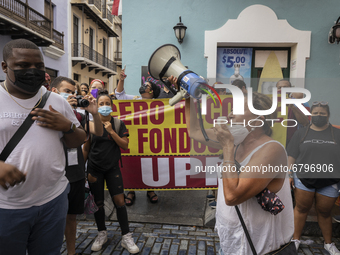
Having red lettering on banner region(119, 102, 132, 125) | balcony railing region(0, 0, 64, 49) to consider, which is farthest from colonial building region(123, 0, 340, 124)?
balcony railing region(0, 0, 64, 49)

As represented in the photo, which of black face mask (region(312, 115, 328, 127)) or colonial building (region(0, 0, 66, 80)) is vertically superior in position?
colonial building (region(0, 0, 66, 80))

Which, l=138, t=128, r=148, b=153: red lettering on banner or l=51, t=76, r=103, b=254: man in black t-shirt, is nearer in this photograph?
l=51, t=76, r=103, b=254: man in black t-shirt

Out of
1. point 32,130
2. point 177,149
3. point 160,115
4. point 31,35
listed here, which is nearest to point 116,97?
point 160,115

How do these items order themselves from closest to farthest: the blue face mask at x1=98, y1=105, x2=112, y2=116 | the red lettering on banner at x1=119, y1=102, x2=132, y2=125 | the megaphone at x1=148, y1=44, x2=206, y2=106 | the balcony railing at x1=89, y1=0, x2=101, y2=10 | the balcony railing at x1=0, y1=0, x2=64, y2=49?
the megaphone at x1=148, y1=44, x2=206, y2=106 → the blue face mask at x1=98, y1=105, x2=112, y2=116 → the red lettering on banner at x1=119, y1=102, x2=132, y2=125 → the balcony railing at x1=0, y1=0, x2=64, y2=49 → the balcony railing at x1=89, y1=0, x2=101, y2=10

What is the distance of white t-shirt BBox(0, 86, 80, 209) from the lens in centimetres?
165

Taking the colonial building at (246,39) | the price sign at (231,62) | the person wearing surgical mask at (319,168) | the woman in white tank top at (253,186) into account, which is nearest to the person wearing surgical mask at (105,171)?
the woman in white tank top at (253,186)

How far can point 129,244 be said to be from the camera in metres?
2.96

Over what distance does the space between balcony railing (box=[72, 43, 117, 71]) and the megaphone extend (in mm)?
20783

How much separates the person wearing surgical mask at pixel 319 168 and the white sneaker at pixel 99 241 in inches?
93.8

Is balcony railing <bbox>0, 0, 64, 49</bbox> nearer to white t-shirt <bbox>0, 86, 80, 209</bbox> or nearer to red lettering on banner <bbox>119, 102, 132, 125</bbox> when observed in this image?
red lettering on banner <bbox>119, 102, 132, 125</bbox>

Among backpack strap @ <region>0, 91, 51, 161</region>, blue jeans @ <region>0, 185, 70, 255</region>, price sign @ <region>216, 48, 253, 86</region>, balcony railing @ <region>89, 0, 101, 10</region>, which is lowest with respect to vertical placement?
blue jeans @ <region>0, 185, 70, 255</region>

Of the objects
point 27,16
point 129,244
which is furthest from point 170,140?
point 27,16

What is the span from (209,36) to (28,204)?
561 centimetres

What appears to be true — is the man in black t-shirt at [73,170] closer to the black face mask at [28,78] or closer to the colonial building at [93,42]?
the black face mask at [28,78]
